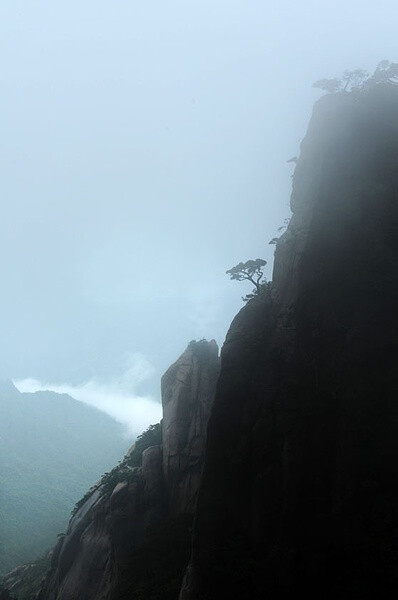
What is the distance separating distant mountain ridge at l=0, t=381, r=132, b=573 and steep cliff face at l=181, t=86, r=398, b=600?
75.5 metres

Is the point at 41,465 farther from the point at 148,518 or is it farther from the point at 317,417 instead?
the point at 317,417

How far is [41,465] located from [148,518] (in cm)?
12085

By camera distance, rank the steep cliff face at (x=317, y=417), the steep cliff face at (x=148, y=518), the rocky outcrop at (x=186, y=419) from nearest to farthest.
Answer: the steep cliff face at (x=317, y=417) < the steep cliff face at (x=148, y=518) < the rocky outcrop at (x=186, y=419)

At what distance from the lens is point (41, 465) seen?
137 metres

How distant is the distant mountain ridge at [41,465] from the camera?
296ft

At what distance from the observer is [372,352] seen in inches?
817

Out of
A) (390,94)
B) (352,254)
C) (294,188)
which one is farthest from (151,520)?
(390,94)

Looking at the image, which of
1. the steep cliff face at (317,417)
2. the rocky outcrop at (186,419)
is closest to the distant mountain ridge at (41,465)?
the rocky outcrop at (186,419)

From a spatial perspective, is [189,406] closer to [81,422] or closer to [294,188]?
[294,188]

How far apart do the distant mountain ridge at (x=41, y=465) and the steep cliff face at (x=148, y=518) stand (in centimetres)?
5446

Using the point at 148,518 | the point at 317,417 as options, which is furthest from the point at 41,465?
the point at 317,417

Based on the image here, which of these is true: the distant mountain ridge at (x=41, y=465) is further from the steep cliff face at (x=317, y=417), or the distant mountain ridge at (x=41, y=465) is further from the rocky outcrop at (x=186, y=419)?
the steep cliff face at (x=317, y=417)

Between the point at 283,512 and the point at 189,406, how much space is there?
19425mm

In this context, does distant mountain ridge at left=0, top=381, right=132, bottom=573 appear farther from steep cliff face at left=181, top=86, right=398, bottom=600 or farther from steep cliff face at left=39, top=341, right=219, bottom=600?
steep cliff face at left=181, top=86, right=398, bottom=600
